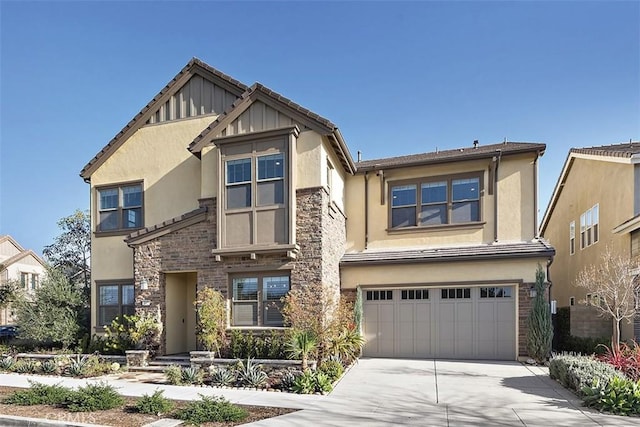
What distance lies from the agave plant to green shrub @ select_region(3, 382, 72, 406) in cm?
365

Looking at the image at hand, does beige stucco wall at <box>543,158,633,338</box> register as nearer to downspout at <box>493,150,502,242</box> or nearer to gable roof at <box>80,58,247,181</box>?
downspout at <box>493,150,502,242</box>

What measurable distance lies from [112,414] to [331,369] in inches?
191

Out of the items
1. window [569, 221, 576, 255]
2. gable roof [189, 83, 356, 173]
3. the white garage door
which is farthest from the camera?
window [569, 221, 576, 255]

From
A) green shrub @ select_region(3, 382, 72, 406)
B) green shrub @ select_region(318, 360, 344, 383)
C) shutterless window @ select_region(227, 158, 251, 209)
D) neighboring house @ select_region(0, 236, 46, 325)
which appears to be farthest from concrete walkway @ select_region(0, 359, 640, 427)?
neighboring house @ select_region(0, 236, 46, 325)

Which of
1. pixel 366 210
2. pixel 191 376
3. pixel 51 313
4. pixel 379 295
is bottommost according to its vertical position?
pixel 191 376

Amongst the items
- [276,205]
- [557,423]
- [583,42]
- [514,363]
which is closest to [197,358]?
[276,205]

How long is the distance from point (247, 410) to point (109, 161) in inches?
467

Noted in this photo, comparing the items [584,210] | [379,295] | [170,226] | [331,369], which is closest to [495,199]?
[379,295]

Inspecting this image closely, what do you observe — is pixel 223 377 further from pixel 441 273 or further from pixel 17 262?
pixel 17 262

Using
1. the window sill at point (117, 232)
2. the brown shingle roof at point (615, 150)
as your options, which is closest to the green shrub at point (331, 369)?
the window sill at point (117, 232)

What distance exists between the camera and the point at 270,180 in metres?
12.3

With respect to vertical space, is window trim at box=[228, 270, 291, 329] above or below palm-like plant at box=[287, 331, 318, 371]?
above

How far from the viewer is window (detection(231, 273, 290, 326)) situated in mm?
12164

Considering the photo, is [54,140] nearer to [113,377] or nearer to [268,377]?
[113,377]
